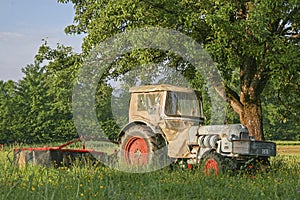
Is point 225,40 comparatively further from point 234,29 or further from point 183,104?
point 183,104

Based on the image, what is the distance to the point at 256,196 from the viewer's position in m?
6.51

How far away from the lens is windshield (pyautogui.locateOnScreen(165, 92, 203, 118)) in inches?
417

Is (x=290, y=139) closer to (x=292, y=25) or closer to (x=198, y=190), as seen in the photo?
(x=292, y=25)

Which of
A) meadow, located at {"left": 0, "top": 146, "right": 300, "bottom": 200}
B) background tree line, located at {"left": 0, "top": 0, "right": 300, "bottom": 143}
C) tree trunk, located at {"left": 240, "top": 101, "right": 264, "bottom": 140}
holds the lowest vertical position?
meadow, located at {"left": 0, "top": 146, "right": 300, "bottom": 200}

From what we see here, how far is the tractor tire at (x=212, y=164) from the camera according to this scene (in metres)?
9.10

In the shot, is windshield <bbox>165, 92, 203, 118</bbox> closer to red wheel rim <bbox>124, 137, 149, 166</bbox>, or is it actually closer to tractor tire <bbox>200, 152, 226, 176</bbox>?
red wheel rim <bbox>124, 137, 149, 166</bbox>

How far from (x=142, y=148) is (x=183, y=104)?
141 cm

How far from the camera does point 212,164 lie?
30.9 ft

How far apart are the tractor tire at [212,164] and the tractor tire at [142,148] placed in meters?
1.01

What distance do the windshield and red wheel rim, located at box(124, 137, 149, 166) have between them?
36.8 inches

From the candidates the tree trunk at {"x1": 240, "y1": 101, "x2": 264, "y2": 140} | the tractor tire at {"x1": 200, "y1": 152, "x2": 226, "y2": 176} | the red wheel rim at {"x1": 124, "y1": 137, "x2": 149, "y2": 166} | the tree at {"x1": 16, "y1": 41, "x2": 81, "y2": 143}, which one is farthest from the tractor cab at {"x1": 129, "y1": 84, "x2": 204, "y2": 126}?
the tree at {"x1": 16, "y1": 41, "x2": 81, "y2": 143}

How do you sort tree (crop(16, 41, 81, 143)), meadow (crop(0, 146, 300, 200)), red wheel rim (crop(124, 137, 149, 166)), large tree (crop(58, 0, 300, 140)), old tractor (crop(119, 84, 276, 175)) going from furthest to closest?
1. tree (crop(16, 41, 81, 143))
2. large tree (crop(58, 0, 300, 140))
3. red wheel rim (crop(124, 137, 149, 166))
4. old tractor (crop(119, 84, 276, 175))
5. meadow (crop(0, 146, 300, 200))

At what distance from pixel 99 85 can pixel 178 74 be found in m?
2.69

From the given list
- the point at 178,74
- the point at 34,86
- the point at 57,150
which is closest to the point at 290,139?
the point at 34,86
